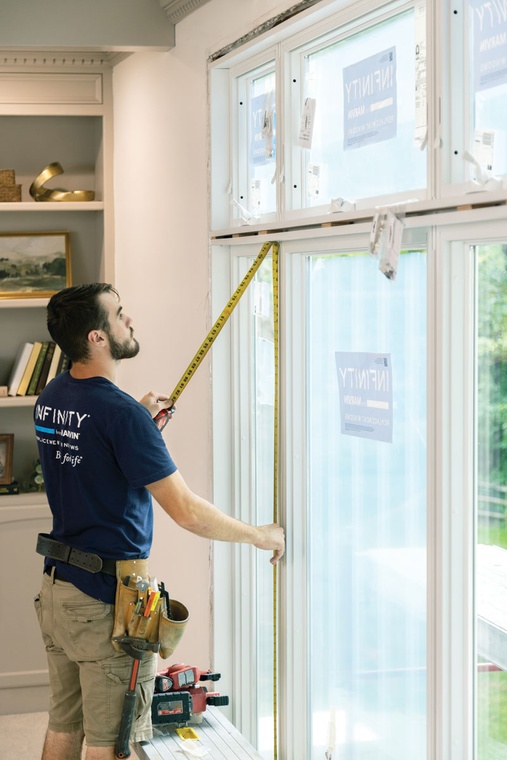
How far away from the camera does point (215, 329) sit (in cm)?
308

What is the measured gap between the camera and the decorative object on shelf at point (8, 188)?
4379 millimetres

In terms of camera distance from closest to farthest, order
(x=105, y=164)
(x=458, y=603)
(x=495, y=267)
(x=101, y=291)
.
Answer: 1. (x=495, y=267)
2. (x=458, y=603)
3. (x=101, y=291)
4. (x=105, y=164)

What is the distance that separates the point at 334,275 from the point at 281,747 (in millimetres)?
1409

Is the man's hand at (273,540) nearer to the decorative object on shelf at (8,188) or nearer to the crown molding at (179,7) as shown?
the crown molding at (179,7)

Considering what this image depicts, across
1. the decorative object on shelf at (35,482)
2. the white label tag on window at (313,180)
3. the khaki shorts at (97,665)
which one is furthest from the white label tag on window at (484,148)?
the decorative object on shelf at (35,482)

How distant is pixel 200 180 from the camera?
129 inches

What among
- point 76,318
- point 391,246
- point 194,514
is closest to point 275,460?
point 194,514

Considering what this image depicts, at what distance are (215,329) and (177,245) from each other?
56 cm

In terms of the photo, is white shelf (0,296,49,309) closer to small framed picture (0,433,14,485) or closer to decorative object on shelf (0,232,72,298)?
decorative object on shelf (0,232,72,298)

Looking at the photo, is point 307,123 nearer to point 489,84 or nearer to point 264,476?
point 489,84

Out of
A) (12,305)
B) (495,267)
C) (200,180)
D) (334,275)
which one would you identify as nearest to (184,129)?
(200,180)

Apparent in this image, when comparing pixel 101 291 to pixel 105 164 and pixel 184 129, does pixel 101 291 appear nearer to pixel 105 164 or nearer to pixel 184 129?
pixel 184 129

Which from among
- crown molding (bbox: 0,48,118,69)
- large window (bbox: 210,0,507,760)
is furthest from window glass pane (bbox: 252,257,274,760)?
crown molding (bbox: 0,48,118,69)

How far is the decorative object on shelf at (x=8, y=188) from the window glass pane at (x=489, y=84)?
112 inches
